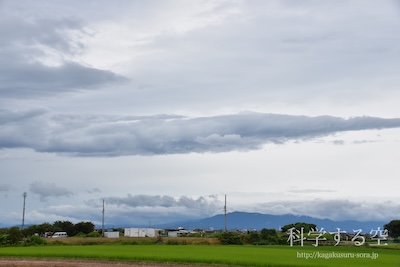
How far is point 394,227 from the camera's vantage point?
353 feet

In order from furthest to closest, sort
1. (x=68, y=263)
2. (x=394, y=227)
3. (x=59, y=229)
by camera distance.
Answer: (x=59, y=229) → (x=394, y=227) → (x=68, y=263)

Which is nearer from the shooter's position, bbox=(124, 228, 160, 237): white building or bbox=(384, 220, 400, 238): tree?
bbox=(124, 228, 160, 237): white building

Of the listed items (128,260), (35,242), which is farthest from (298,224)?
(128,260)

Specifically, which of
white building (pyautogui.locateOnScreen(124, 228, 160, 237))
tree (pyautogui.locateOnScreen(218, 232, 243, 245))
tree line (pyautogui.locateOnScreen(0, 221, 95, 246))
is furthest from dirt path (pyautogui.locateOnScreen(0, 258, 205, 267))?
white building (pyautogui.locateOnScreen(124, 228, 160, 237))

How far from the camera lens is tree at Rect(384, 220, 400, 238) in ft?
353

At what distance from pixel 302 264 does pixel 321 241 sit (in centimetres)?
4152

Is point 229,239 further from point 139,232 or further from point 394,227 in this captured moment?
point 394,227

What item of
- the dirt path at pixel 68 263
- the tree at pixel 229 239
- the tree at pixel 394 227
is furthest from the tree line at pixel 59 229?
the tree at pixel 394 227

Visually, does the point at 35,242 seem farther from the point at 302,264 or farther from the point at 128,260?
the point at 302,264

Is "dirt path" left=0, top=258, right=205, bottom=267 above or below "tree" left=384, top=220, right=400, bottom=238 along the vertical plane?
below

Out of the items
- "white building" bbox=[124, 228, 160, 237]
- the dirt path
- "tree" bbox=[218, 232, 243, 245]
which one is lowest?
the dirt path

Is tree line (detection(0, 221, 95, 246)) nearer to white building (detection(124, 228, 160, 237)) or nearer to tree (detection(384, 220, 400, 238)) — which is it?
white building (detection(124, 228, 160, 237))

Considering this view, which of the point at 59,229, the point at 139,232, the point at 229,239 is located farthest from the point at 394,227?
the point at 59,229

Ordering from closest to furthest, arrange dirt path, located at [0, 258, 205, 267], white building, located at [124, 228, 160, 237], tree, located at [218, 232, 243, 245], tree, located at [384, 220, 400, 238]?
dirt path, located at [0, 258, 205, 267] < tree, located at [218, 232, 243, 245] < white building, located at [124, 228, 160, 237] < tree, located at [384, 220, 400, 238]
